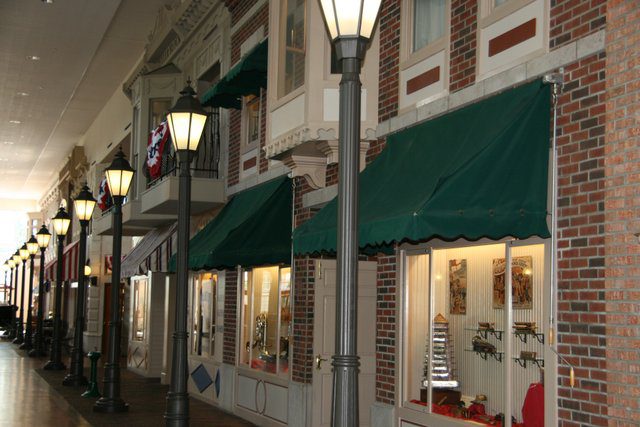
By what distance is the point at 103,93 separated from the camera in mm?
36188

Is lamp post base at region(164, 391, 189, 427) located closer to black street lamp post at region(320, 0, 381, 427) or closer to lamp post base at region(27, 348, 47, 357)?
black street lamp post at region(320, 0, 381, 427)

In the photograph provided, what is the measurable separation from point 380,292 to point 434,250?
1.41 metres

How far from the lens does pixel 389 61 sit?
39.2 feet

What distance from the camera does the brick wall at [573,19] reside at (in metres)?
7.95

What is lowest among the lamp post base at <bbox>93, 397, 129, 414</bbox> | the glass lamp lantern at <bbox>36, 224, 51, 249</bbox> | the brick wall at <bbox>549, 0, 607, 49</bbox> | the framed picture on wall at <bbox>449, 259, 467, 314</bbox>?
the lamp post base at <bbox>93, 397, 129, 414</bbox>

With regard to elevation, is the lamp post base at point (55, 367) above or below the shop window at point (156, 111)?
below

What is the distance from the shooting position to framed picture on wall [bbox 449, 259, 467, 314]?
10.2 metres

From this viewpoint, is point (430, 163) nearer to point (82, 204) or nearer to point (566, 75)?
point (566, 75)

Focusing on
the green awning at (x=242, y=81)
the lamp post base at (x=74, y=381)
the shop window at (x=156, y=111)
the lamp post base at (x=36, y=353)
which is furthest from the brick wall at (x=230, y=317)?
the lamp post base at (x=36, y=353)

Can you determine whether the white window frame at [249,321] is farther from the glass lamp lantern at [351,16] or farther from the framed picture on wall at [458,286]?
the glass lamp lantern at [351,16]

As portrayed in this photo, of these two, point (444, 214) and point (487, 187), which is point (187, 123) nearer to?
point (444, 214)

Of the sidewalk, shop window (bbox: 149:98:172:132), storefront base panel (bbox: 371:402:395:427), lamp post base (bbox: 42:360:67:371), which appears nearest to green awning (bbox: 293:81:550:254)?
storefront base panel (bbox: 371:402:395:427)

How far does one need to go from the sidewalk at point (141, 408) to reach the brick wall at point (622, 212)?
9.81m

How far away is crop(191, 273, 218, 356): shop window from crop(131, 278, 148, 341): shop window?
18.7 feet
